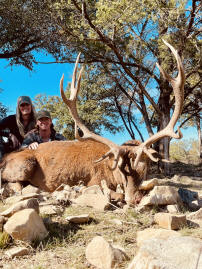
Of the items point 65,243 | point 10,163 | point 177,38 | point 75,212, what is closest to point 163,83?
point 177,38

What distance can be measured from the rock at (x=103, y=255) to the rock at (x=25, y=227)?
651 millimetres

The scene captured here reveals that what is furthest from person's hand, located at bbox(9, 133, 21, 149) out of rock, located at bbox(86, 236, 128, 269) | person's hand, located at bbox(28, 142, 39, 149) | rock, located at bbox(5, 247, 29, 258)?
rock, located at bbox(86, 236, 128, 269)

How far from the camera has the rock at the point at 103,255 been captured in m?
2.36

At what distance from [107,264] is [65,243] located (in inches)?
28.3

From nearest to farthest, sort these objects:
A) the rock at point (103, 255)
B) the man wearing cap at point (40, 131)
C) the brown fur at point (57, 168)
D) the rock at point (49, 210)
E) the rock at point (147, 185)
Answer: the rock at point (103, 255) → the rock at point (49, 210) → the rock at point (147, 185) → the brown fur at point (57, 168) → the man wearing cap at point (40, 131)

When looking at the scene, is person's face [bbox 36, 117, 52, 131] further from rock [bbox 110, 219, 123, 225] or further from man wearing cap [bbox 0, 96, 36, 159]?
rock [bbox 110, 219, 123, 225]

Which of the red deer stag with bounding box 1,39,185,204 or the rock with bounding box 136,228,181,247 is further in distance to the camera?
the red deer stag with bounding box 1,39,185,204

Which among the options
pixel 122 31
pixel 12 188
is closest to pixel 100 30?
pixel 122 31

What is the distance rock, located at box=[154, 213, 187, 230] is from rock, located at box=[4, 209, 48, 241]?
4.56ft

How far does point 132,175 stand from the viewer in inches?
204

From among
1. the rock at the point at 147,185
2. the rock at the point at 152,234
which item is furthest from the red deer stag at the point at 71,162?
the rock at the point at 152,234

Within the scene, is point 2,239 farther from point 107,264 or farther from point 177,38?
point 177,38

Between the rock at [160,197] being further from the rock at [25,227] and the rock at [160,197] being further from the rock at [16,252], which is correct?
the rock at [16,252]

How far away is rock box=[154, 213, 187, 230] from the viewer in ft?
11.4
